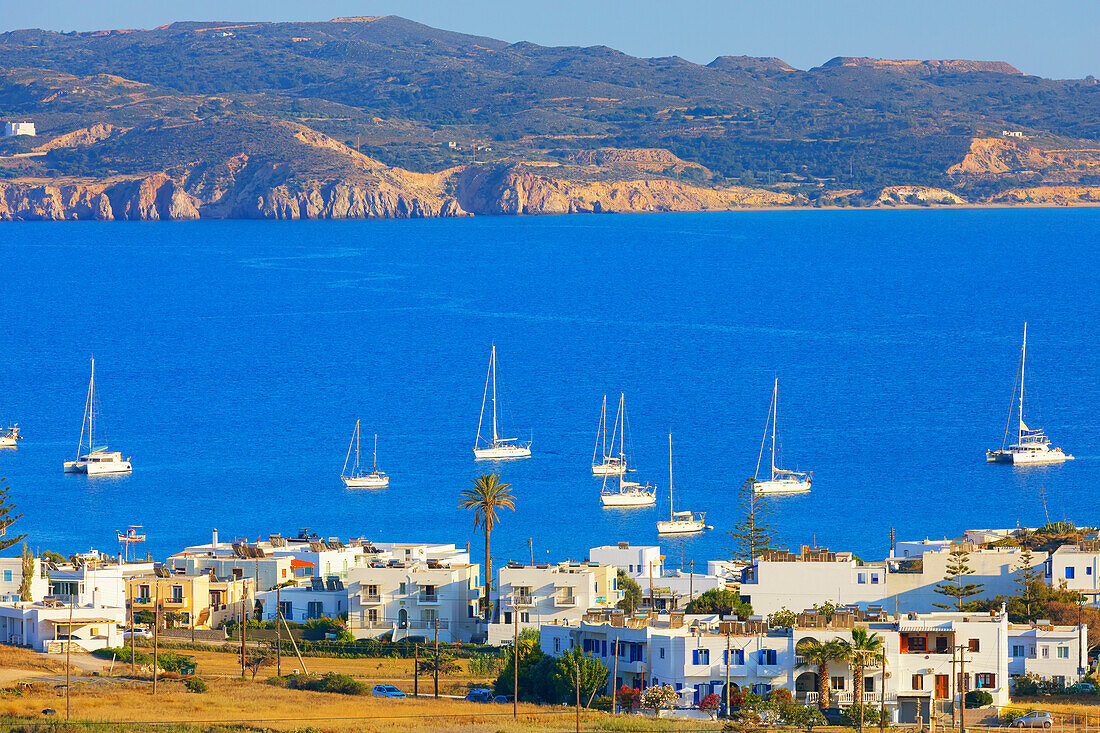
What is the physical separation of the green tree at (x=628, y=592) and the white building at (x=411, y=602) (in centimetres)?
455

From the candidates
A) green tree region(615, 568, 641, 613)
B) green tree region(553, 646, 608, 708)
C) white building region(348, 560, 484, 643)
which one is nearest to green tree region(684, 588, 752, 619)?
green tree region(615, 568, 641, 613)

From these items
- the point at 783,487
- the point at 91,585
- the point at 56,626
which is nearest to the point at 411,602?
the point at 91,585

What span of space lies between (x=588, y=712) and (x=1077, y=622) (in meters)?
14.9

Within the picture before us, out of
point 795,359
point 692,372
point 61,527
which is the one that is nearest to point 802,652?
point 61,527

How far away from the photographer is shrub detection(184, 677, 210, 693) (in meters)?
45.4

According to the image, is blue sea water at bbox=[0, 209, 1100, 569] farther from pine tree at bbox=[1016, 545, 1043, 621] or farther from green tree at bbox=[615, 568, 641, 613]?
pine tree at bbox=[1016, 545, 1043, 621]

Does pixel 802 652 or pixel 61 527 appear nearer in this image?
pixel 802 652

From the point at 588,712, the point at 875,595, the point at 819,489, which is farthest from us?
the point at 819,489

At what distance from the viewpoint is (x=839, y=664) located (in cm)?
4406

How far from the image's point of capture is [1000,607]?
51.6 meters

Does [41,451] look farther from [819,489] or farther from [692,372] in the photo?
[692,372]

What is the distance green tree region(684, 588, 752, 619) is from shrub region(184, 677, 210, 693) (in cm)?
1393

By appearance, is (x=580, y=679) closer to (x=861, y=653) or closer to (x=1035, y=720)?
(x=861, y=653)

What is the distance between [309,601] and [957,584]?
19810 millimetres
